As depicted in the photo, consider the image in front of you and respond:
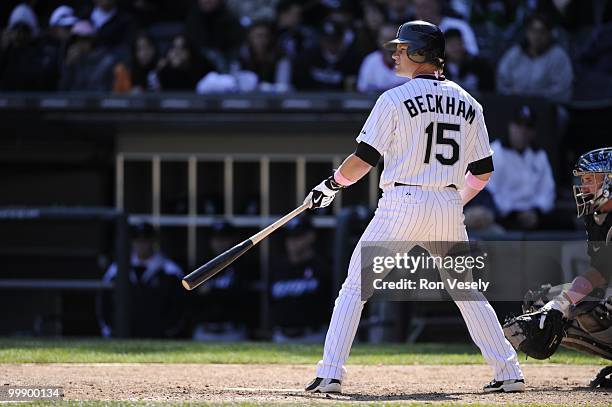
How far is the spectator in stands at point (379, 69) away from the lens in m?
10.5

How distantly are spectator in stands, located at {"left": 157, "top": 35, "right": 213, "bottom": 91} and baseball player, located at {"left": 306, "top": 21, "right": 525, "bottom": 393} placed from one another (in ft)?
Answer: 19.3

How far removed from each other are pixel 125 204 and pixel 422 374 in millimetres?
5399

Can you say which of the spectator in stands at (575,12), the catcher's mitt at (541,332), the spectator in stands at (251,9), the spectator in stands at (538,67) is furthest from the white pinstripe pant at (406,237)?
the spectator in stands at (251,9)

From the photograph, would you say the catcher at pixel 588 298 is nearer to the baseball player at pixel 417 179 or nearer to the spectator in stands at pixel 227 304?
the baseball player at pixel 417 179

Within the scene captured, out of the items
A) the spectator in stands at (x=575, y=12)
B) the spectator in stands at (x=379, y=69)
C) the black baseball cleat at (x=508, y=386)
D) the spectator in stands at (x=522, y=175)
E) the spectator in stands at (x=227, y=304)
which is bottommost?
the spectator in stands at (x=227, y=304)

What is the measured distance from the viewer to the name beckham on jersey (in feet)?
17.3

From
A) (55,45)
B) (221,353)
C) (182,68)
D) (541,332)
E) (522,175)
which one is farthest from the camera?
(55,45)

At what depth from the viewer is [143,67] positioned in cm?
1138

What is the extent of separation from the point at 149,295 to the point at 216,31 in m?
3.49

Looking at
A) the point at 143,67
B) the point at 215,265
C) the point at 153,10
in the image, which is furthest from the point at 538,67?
the point at 215,265

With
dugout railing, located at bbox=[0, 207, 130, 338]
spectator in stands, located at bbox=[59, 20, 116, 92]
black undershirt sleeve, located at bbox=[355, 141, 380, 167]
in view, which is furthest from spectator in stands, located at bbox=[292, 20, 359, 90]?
black undershirt sleeve, located at bbox=[355, 141, 380, 167]

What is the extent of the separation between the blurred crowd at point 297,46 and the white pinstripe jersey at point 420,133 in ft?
16.2

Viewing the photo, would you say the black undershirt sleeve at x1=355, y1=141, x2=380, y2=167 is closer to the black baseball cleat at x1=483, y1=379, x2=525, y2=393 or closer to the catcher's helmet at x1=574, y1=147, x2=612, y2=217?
the catcher's helmet at x1=574, y1=147, x2=612, y2=217

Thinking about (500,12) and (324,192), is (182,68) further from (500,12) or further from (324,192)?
(324,192)
